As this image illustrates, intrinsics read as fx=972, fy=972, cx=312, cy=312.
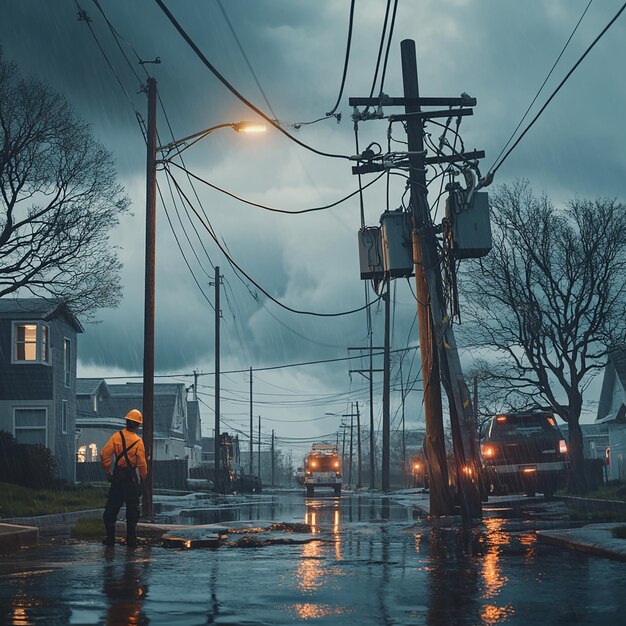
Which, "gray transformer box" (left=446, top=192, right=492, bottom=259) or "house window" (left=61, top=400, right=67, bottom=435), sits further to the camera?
"house window" (left=61, top=400, right=67, bottom=435)

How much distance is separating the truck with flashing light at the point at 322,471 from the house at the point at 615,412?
13378 mm

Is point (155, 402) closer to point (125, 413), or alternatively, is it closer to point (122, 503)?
point (125, 413)

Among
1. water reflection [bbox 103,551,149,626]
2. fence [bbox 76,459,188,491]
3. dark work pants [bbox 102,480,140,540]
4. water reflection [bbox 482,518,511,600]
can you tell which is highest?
dark work pants [bbox 102,480,140,540]

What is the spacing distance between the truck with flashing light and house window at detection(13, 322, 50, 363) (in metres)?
15.4

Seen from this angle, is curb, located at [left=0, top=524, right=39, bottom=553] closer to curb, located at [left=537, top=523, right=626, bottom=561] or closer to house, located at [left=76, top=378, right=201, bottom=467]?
curb, located at [left=537, top=523, right=626, bottom=561]

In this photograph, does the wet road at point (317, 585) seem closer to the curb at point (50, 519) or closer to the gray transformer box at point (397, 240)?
the gray transformer box at point (397, 240)

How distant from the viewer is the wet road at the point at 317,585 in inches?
262

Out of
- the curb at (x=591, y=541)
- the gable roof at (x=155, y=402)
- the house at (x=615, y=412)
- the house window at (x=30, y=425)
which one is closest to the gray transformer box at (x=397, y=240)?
the curb at (x=591, y=541)

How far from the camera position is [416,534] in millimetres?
14352

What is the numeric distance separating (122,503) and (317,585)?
5082mm

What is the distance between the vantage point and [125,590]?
26.0ft

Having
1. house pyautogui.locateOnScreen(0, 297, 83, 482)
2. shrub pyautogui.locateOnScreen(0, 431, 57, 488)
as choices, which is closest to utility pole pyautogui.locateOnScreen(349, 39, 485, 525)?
shrub pyautogui.locateOnScreen(0, 431, 57, 488)

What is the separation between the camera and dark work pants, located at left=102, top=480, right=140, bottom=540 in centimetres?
1248

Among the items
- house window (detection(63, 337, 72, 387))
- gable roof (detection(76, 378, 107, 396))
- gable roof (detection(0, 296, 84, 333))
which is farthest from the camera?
gable roof (detection(76, 378, 107, 396))
